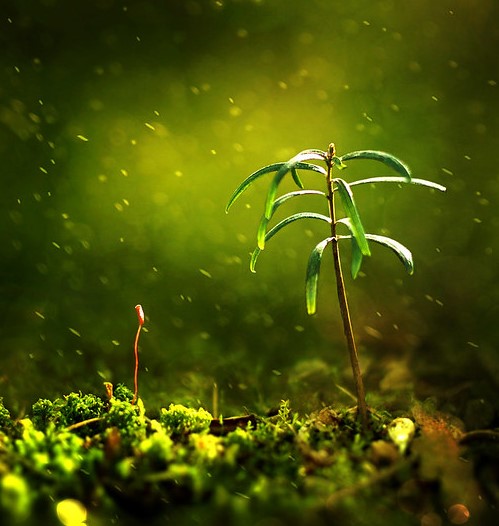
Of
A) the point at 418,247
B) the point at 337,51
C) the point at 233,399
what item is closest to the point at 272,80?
the point at 337,51

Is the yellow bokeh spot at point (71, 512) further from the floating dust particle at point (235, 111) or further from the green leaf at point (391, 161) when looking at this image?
the floating dust particle at point (235, 111)

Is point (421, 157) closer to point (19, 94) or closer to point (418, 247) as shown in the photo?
point (418, 247)

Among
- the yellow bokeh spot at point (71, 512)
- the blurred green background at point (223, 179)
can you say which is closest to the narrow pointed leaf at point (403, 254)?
the yellow bokeh spot at point (71, 512)

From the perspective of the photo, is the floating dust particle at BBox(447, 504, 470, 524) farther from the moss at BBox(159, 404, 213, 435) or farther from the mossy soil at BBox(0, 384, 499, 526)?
the moss at BBox(159, 404, 213, 435)

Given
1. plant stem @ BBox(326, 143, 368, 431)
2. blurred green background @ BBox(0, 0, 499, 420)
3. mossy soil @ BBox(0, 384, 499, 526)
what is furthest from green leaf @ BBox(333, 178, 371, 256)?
blurred green background @ BBox(0, 0, 499, 420)

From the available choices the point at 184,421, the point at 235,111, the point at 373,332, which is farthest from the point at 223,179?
the point at 184,421
